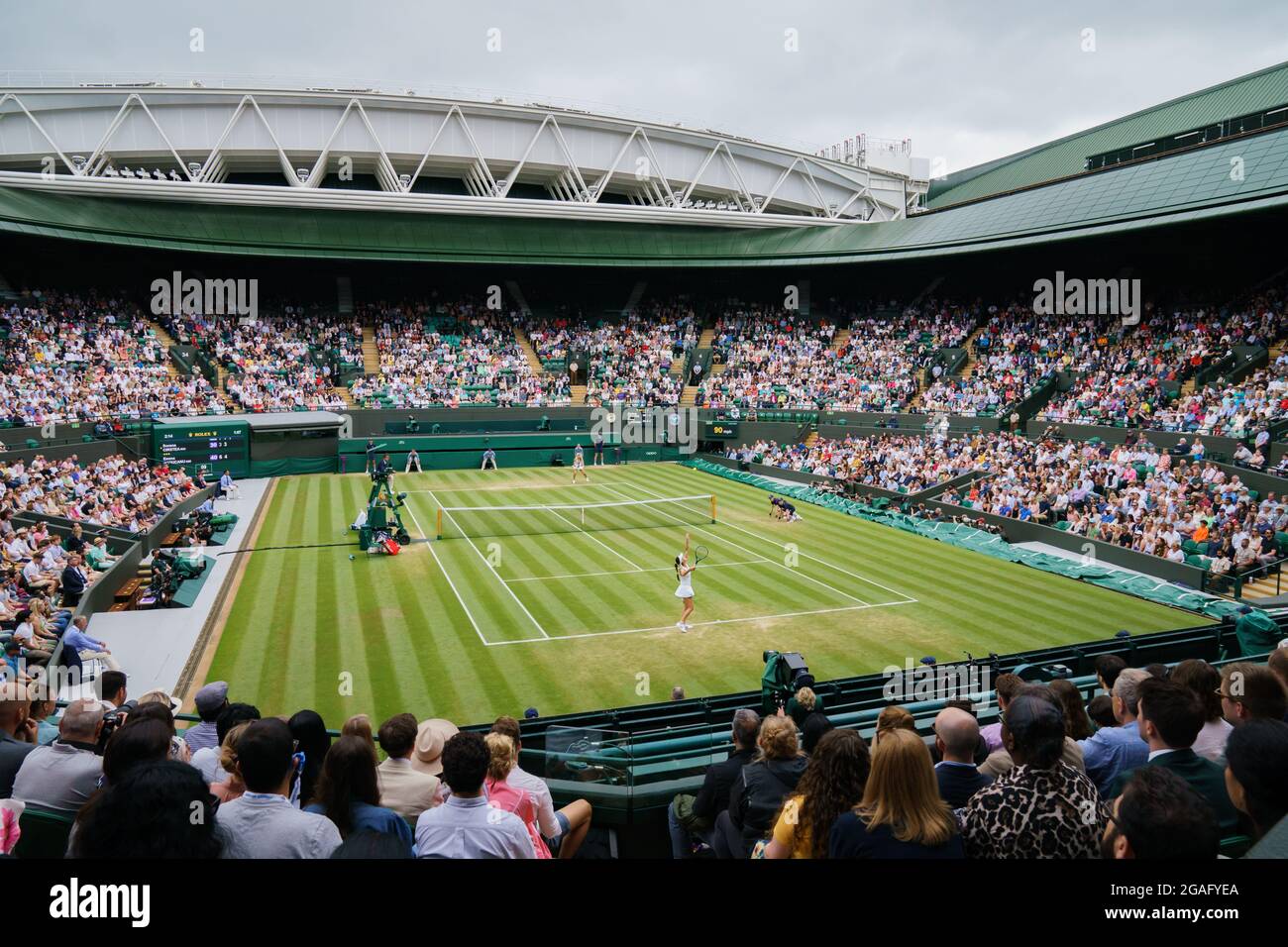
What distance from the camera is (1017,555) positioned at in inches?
1005

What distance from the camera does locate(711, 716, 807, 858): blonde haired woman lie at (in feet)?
18.7

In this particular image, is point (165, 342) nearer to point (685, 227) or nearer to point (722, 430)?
point (722, 430)

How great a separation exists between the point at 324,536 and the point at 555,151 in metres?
37.9

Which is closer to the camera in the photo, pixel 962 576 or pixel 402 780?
pixel 402 780

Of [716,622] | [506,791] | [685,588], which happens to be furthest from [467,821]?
[716,622]

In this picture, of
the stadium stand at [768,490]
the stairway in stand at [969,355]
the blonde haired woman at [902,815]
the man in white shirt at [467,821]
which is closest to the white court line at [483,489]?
the stadium stand at [768,490]

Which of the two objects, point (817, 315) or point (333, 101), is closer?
point (333, 101)

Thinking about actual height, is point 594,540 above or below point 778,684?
below

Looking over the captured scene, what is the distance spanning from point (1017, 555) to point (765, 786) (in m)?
22.5
